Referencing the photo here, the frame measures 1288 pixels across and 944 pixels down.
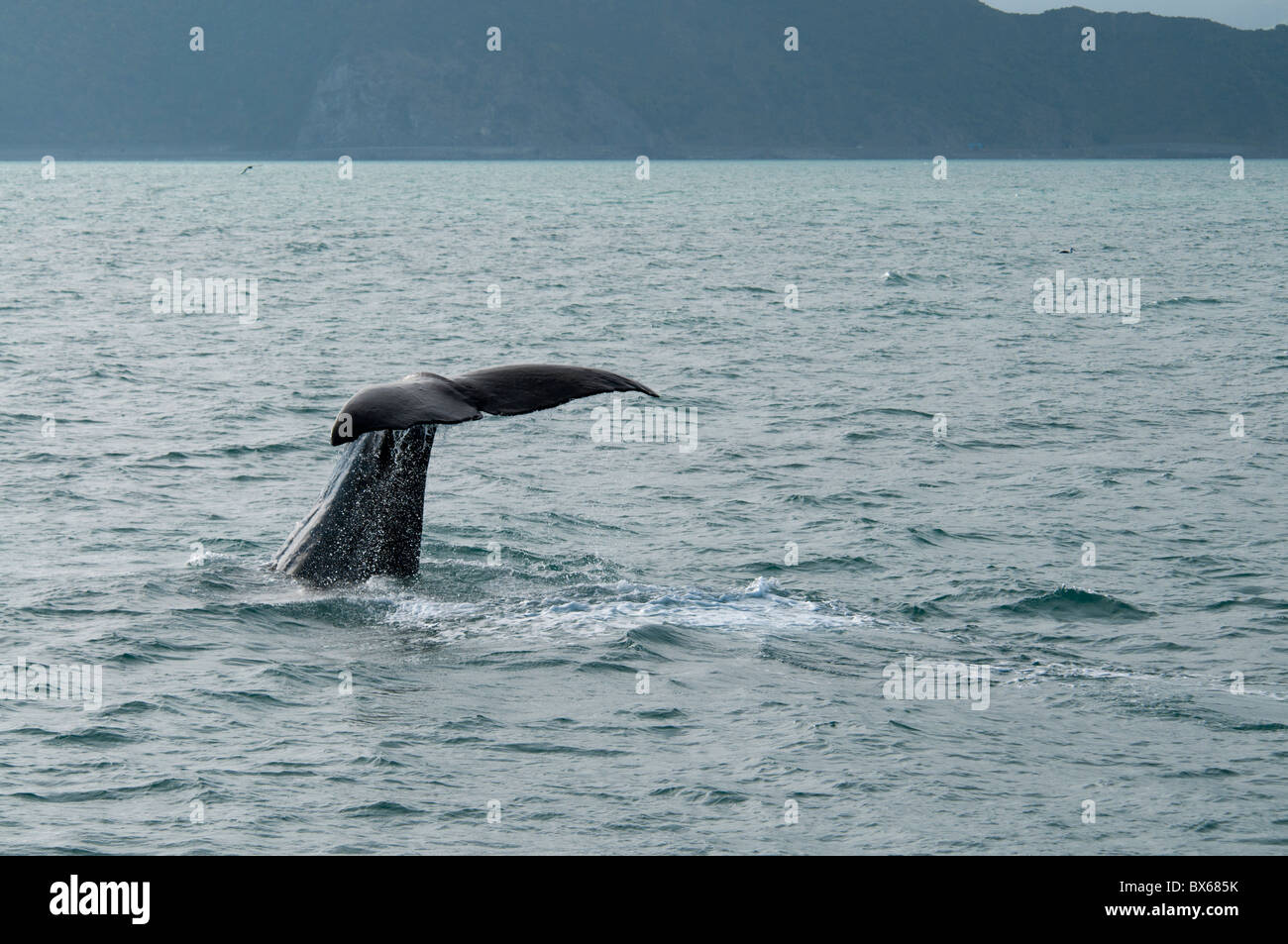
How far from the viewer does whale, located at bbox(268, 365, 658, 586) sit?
10.1 m

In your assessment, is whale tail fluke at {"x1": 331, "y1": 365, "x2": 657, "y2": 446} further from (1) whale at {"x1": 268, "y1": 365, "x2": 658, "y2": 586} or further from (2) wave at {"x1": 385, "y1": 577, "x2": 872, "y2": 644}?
(2) wave at {"x1": 385, "y1": 577, "x2": 872, "y2": 644}

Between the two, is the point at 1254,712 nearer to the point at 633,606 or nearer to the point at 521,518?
the point at 633,606

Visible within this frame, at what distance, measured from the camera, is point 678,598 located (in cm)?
1400

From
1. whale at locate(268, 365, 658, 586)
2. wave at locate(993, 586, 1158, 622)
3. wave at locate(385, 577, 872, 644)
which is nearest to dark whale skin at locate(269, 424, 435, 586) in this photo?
whale at locate(268, 365, 658, 586)

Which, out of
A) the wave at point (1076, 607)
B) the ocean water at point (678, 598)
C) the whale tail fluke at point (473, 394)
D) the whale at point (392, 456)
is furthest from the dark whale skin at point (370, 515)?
the wave at point (1076, 607)

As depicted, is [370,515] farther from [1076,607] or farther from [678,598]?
[1076,607]

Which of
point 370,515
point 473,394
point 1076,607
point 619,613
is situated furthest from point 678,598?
point 473,394

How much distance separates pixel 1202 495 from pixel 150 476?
1369cm

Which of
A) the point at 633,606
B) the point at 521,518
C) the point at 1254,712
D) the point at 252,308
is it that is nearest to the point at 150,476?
the point at 521,518

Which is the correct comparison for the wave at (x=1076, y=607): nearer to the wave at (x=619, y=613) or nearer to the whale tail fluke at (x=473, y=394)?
the wave at (x=619, y=613)

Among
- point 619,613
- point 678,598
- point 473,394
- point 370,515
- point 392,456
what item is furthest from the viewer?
point 678,598

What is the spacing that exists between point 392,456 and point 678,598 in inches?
123

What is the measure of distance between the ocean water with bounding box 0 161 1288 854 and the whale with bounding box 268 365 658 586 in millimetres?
358
